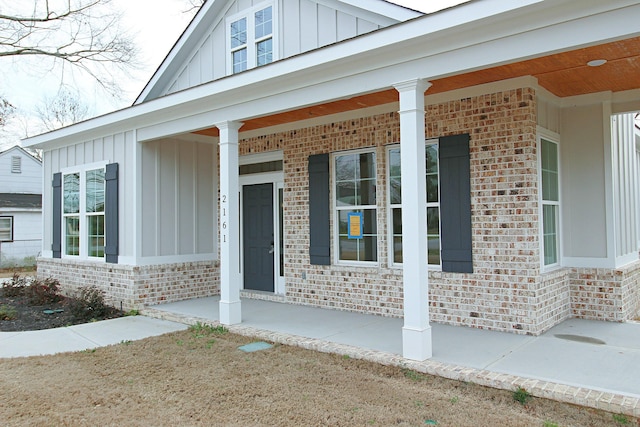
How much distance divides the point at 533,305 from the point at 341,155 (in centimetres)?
357

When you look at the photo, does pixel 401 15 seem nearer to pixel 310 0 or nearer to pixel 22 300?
pixel 310 0

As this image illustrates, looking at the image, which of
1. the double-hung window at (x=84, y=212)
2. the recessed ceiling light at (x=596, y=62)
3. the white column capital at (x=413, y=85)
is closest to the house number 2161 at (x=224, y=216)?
the white column capital at (x=413, y=85)

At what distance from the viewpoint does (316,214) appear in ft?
25.9

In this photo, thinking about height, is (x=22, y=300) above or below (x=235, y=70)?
below

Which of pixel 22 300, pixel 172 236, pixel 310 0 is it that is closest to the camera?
pixel 310 0

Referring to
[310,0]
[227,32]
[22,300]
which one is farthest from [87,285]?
[310,0]

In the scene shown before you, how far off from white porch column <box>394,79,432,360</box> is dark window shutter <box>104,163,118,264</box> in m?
5.92

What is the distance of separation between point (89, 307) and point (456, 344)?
19.8ft

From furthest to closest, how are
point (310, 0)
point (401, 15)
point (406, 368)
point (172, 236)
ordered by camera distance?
point (172, 236)
point (310, 0)
point (401, 15)
point (406, 368)

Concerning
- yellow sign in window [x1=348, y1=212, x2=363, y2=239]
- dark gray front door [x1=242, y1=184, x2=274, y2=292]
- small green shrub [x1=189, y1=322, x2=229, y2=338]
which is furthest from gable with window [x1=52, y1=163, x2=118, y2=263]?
yellow sign in window [x1=348, y1=212, x2=363, y2=239]

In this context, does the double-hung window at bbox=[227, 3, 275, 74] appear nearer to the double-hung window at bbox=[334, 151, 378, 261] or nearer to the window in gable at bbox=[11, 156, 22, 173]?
the double-hung window at bbox=[334, 151, 378, 261]

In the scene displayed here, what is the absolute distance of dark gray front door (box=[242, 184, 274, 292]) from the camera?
880 cm

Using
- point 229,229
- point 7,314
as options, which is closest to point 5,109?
point 7,314

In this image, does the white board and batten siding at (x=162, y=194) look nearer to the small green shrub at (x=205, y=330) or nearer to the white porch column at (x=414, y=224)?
the small green shrub at (x=205, y=330)
